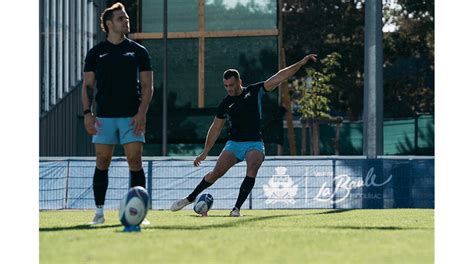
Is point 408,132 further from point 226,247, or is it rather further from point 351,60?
point 226,247

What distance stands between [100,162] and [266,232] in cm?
195

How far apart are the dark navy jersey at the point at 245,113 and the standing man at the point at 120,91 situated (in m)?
3.01

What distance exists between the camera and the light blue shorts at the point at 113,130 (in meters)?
10.1

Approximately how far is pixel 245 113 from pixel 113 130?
325 cm

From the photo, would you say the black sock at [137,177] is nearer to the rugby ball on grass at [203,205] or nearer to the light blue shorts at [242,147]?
the light blue shorts at [242,147]

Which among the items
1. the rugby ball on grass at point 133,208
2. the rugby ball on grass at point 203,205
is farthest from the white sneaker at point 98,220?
the rugby ball on grass at point 203,205

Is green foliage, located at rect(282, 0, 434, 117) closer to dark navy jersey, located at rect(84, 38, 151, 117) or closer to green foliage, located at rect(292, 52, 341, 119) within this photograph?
green foliage, located at rect(292, 52, 341, 119)

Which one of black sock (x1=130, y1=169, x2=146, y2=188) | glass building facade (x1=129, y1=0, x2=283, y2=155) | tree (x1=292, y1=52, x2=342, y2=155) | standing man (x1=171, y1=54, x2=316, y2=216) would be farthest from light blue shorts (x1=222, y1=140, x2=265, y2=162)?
tree (x1=292, y1=52, x2=342, y2=155)

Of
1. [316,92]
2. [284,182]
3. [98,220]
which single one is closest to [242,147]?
[98,220]

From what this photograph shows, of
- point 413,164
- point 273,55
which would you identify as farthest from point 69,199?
point 273,55

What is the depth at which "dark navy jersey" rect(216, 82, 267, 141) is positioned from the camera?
1322 centimetres

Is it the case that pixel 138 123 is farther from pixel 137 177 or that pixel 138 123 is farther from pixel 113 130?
pixel 137 177

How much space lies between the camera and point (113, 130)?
401 inches
